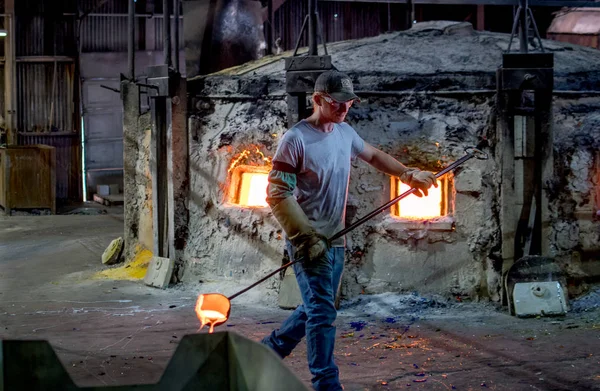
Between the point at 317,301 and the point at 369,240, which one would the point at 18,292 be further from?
the point at 317,301

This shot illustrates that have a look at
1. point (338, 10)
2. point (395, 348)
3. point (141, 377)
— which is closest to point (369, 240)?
point (395, 348)

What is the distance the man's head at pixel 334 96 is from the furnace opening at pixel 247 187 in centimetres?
400

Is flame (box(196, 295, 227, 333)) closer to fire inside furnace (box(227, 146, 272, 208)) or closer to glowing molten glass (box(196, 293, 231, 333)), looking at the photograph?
glowing molten glass (box(196, 293, 231, 333))

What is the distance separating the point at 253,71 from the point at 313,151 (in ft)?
15.3

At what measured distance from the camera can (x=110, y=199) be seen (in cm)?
1889

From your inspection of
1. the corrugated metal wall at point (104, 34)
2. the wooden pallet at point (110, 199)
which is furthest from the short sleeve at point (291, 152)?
the corrugated metal wall at point (104, 34)

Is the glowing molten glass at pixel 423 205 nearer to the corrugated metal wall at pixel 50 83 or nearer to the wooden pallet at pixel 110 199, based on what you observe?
the wooden pallet at pixel 110 199

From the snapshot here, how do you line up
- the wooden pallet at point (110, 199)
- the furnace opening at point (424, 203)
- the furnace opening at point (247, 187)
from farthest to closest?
the wooden pallet at point (110, 199), the furnace opening at point (247, 187), the furnace opening at point (424, 203)

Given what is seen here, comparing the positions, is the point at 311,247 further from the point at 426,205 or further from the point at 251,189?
the point at 251,189

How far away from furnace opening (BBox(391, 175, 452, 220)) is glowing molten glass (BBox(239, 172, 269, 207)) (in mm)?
1558

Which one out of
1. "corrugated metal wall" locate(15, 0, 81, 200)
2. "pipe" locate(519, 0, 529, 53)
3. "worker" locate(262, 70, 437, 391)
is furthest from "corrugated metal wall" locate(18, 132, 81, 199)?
"worker" locate(262, 70, 437, 391)

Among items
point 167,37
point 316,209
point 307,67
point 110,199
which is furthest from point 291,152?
point 110,199

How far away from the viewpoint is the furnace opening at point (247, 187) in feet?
30.3

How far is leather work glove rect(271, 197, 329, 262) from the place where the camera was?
496 centimetres
